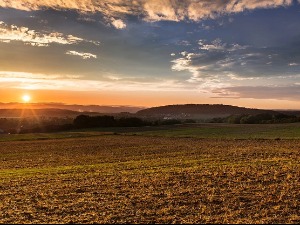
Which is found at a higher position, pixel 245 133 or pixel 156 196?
pixel 156 196

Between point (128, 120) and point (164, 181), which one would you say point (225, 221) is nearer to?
point (164, 181)

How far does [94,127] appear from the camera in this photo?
117 metres

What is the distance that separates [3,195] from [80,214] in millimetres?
6925

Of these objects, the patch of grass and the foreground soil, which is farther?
the patch of grass

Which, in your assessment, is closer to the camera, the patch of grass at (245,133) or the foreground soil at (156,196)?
the foreground soil at (156,196)

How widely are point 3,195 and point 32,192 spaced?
1.50 metres

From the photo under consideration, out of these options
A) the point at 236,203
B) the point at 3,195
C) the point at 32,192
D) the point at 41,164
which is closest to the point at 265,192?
the point at 236,203

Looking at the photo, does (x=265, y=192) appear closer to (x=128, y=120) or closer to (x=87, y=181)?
(x=87, y=181)

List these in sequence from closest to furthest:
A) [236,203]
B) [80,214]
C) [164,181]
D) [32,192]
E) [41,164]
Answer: [80,214]
[236,203]
[32,192]
[164,181]
[41,164]

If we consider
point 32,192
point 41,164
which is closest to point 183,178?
point 32,192

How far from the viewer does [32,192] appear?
20156 mm

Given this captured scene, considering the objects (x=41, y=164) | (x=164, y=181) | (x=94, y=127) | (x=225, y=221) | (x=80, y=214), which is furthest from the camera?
(x=94, y=127)

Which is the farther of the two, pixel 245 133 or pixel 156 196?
pixel 245 133

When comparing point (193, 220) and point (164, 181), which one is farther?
point (164, 181)
